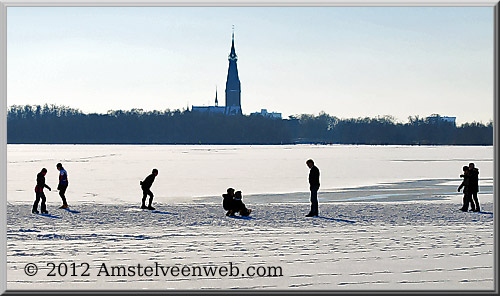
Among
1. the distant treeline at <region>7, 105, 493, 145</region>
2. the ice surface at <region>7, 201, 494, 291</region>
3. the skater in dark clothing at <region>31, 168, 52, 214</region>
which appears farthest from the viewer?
the distant treeline at <region>7, 105, 493, 145</region>

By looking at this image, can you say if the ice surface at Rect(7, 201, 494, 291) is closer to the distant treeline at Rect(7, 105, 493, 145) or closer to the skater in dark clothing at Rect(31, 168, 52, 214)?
the skater in dark clothing at Rect(31, 168, 52, 214)

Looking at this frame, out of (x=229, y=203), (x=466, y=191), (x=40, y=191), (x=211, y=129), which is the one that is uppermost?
(x=211, y=129)

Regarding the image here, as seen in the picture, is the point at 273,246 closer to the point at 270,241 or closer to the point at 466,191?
the point at 270,241

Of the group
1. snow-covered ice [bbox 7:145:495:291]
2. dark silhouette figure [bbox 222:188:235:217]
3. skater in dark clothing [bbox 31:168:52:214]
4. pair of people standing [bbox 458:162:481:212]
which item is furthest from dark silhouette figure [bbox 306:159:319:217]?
skater in dark clothing [bbox 31:168:52:214]

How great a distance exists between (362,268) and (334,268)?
34 cm

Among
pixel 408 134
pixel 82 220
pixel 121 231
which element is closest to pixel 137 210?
pixel 82 220

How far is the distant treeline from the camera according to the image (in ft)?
383

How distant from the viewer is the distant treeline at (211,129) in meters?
117

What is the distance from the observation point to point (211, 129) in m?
151

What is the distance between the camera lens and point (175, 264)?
8.32m

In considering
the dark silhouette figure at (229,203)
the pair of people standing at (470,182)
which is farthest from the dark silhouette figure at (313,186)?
the pair of people standing at (470,182)

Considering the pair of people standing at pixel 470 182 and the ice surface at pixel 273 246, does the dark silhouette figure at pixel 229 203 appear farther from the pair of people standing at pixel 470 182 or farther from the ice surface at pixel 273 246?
the pair of people standing at pixel 470 182

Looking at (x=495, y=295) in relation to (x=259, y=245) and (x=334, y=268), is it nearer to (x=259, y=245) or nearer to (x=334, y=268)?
(x=334, y=268)

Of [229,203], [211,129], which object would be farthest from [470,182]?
[211,129]
